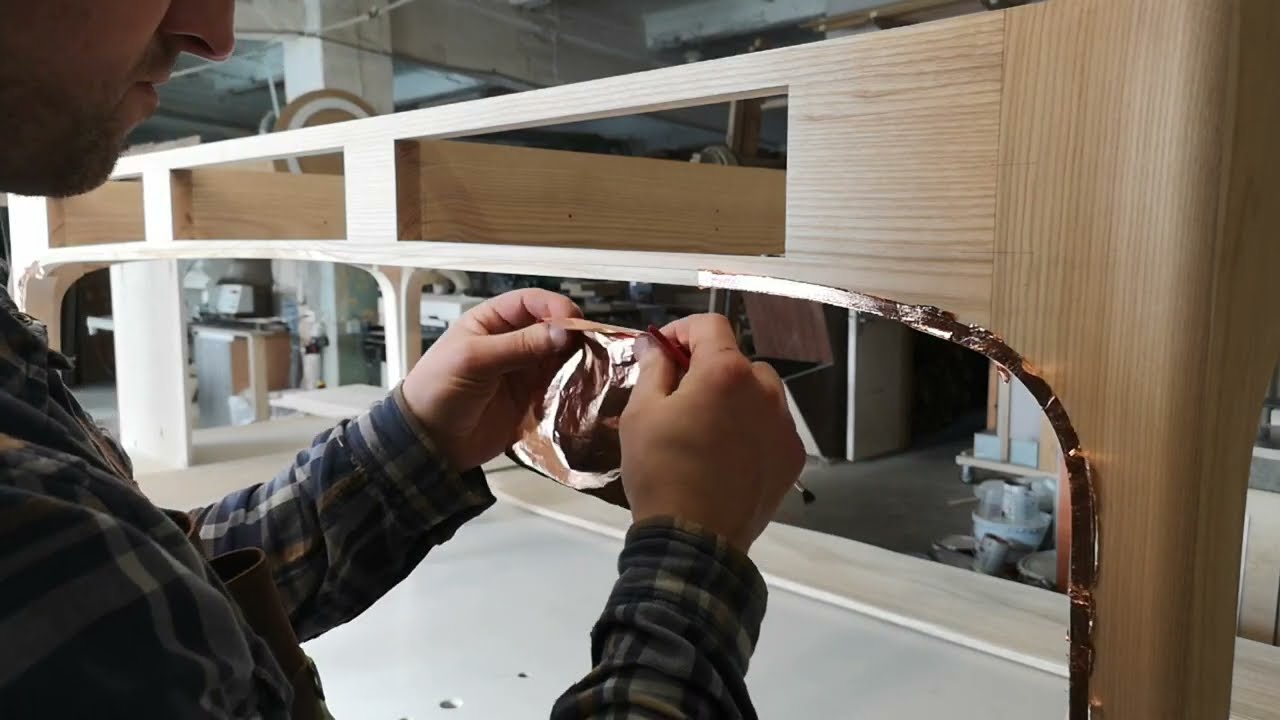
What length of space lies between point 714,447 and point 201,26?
1.10ft

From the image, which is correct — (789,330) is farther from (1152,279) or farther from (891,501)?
(1152,279)

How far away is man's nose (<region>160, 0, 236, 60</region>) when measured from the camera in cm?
44

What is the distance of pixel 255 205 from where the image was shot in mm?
1312

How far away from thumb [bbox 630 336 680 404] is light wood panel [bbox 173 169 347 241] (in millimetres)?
817

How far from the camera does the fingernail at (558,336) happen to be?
0.68m

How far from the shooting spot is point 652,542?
458 mm

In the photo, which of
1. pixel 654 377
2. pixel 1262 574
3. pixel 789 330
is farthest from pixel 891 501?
pixel 654 377

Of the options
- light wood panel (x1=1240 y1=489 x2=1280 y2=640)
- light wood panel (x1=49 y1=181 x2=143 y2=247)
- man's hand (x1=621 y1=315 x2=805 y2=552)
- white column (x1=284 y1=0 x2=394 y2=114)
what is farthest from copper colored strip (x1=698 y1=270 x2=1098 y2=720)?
white column (x1=284 y1=0 x2=394 y2=114)

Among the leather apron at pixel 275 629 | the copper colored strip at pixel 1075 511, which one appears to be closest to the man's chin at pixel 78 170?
the leather apron at pixel 275 629

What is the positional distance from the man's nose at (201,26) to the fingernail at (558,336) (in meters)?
0.29

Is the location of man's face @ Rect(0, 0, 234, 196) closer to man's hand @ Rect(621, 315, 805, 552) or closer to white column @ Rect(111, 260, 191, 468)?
man's hand @ Rect(621, 315, 805, 552)

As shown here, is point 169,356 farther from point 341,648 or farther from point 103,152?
point 103,152

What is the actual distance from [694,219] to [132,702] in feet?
3.04

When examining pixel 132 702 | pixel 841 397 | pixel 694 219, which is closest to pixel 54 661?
pixel 132 702
